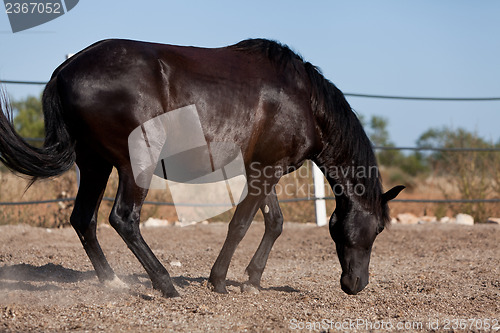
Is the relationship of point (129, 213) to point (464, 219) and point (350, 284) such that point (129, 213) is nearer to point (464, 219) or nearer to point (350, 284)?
point (350, 284)

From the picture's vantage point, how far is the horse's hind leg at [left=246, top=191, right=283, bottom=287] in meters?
4.24

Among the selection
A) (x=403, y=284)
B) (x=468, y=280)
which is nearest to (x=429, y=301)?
(x=403, y=284)

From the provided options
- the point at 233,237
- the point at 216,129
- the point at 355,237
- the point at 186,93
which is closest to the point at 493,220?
the point at 355,237

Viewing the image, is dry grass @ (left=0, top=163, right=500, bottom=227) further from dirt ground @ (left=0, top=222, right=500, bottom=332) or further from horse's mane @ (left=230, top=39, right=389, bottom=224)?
horse's mane @ (left=230, top=39, right=389, bottom=224)

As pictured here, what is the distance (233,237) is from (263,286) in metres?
0.60

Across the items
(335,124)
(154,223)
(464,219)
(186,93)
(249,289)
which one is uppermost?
(186,93)

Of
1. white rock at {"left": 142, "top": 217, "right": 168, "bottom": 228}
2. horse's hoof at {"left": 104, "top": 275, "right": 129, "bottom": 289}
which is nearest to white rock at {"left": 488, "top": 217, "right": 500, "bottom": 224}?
white rock at {"left": 142, "top": 217, "right": 168, "bottom": 228}

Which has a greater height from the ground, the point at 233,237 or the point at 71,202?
the point at 233,237

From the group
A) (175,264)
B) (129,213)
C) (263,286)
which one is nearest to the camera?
(129,213)

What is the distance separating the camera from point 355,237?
158 inches

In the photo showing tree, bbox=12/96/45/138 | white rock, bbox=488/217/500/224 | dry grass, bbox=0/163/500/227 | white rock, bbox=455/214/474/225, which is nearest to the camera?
dry grass, bbox=0/163/500/227

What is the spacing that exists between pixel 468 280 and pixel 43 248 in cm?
432

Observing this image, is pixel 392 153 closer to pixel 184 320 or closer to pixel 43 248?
pixel 43 248

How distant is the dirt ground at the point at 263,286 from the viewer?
295 centimetres
